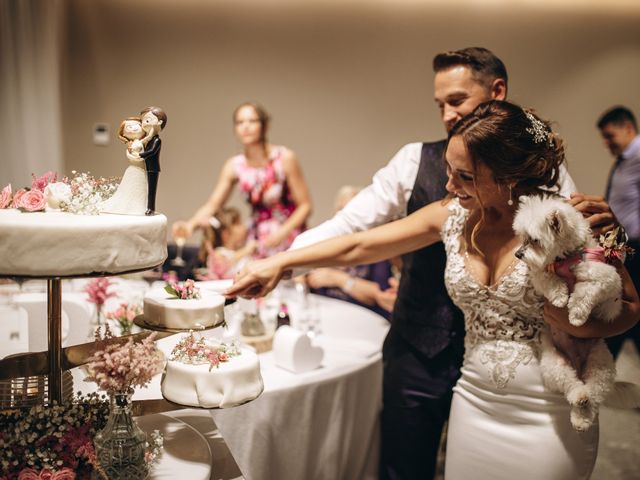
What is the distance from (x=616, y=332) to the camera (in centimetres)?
159

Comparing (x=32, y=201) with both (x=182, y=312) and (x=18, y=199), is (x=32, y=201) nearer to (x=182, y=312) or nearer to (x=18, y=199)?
(x=18, y=199)

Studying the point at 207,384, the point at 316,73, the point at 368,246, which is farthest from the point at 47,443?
the point at 316,73

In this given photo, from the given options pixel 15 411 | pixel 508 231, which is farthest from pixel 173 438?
pixel 508 231

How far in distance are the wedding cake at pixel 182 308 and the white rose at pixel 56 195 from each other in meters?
0.32

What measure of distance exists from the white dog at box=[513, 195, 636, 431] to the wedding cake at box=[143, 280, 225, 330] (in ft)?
2.54

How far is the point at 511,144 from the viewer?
159cm

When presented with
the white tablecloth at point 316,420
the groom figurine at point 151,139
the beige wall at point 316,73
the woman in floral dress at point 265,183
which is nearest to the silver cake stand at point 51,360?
the groom figurine at point 151,139

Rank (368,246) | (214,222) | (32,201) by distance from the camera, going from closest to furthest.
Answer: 1. (32,201)
2. (368,246)
3. (214,222)

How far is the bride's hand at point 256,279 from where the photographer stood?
6.07 feet

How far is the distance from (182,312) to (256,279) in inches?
15.9

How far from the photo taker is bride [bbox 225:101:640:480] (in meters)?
1.61

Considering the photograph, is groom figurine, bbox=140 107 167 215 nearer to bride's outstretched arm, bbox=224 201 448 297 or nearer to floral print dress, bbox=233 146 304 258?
bride's outstretched arm, bbox=224 201 448 297

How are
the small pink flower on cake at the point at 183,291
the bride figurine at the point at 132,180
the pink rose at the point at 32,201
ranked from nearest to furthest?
the pink rose at the point at 32,201, the bride figurine at the point at 132,180, the small pink flower on cake at the point at 183,291

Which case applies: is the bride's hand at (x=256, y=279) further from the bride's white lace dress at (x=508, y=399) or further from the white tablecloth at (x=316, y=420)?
the bride's white lace dress at (x=508, y=399)
